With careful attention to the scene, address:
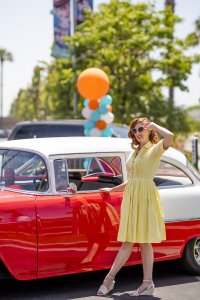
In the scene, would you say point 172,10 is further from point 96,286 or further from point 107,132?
point 96,286

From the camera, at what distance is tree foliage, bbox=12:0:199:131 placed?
77.4 feet

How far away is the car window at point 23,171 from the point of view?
5.41 meters

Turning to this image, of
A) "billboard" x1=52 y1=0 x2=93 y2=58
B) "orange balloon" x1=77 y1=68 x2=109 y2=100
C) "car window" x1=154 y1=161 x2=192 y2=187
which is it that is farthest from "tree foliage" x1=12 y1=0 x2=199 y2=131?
"car window" x1=154 y1=161 x2=192 y2=187

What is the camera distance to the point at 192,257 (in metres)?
6.09

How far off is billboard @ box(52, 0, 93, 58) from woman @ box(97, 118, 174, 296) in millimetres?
20150

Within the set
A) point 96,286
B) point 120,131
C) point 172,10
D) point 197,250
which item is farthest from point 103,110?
point 172,10

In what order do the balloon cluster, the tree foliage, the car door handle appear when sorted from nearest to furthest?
the car door handle
the balloon cluster
the tree foliage

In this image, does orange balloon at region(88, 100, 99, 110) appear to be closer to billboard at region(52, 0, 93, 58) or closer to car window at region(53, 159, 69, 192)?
car window at region(53, 159, 69, 192)

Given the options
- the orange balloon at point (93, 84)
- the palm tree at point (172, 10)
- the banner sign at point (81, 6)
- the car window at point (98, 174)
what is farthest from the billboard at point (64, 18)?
the car window at point (98, 174)

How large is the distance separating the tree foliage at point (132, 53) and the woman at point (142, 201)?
18.3m

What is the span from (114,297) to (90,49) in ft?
65.3

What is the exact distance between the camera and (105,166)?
19.7ft

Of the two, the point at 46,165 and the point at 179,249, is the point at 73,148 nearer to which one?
the point at 46,165

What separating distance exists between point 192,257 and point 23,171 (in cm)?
201
